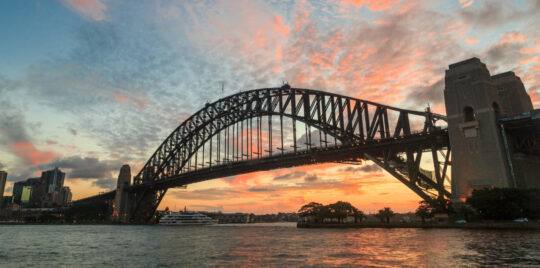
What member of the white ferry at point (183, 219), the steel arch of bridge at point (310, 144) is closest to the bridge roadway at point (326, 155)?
the steel arch of bridge at point (310, 144)

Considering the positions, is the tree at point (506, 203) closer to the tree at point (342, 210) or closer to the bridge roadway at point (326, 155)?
the bridge roadway at point (326, 155)

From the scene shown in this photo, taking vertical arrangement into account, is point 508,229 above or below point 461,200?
below

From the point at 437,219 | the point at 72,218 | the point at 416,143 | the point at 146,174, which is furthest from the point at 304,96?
the point at 72,218

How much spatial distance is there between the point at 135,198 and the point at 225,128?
45746 millimetres

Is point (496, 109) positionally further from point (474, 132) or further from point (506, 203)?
point (506, 203)

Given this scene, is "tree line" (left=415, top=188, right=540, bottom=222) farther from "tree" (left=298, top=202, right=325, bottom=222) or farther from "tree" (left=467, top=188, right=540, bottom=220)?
"tree" (left=298, top=202, right=325, bottom=222)

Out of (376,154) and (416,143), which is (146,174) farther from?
(416,143)

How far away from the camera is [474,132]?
1802 inches

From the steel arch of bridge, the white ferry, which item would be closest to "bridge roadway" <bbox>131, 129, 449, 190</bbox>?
the steel arch of bridge

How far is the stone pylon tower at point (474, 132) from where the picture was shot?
43875 millimetres

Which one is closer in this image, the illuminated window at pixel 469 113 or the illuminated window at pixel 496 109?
the illuminated window at pixel 496 109

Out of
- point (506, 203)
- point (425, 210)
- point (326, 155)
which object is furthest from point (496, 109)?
point (326, 155)

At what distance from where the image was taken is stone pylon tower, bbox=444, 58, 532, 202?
1727 inches

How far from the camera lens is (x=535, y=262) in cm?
1875
